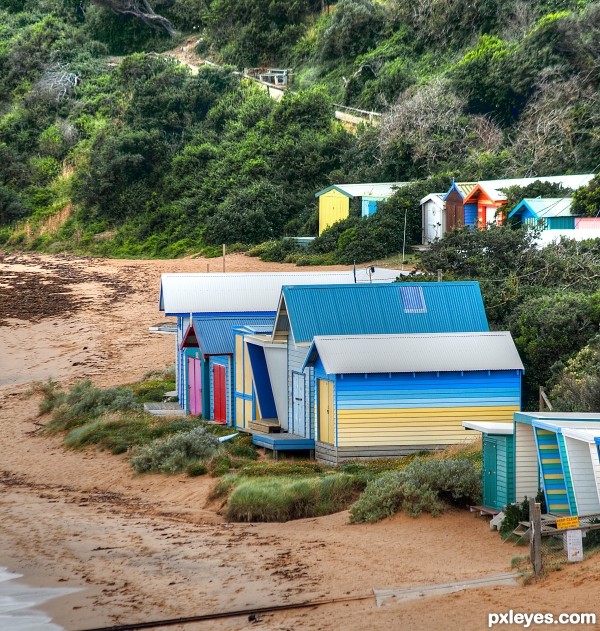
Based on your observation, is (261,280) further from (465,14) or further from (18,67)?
(18,67)

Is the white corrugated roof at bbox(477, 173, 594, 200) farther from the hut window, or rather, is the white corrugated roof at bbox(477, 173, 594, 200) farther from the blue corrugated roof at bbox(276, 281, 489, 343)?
the hut window

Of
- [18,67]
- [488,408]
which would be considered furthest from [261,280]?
[18,67]

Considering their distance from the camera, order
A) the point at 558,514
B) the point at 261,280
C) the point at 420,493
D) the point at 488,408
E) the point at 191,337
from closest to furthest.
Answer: the point at 558,514
the point at 420,493
the point at 488,408
the point at 191,337
the point at 261,280

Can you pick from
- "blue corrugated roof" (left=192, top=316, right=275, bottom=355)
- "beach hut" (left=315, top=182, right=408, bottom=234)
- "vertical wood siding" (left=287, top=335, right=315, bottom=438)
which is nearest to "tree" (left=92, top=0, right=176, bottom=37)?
"beach hut" (left=315, top=182, right=408, bottom=234)

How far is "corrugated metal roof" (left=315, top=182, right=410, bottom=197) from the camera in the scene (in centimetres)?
5166

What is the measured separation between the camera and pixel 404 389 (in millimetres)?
23484

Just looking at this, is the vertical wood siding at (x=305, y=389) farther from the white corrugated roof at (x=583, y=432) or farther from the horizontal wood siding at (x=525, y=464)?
the white corrugated roof at (x=583, y=432)

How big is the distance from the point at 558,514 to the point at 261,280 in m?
15.6

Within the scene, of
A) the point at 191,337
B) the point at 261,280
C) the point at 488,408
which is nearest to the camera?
the point at 488,408

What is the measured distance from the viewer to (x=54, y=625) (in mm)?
15453

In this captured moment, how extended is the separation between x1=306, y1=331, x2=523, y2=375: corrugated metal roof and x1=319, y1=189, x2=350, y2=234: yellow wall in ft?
90.7

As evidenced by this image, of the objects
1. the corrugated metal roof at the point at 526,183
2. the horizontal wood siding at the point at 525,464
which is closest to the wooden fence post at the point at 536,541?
the horizontal wood siding at the point at 525,464

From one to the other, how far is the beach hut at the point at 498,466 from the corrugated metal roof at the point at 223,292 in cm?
1215

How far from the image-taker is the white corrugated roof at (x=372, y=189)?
169 feet
